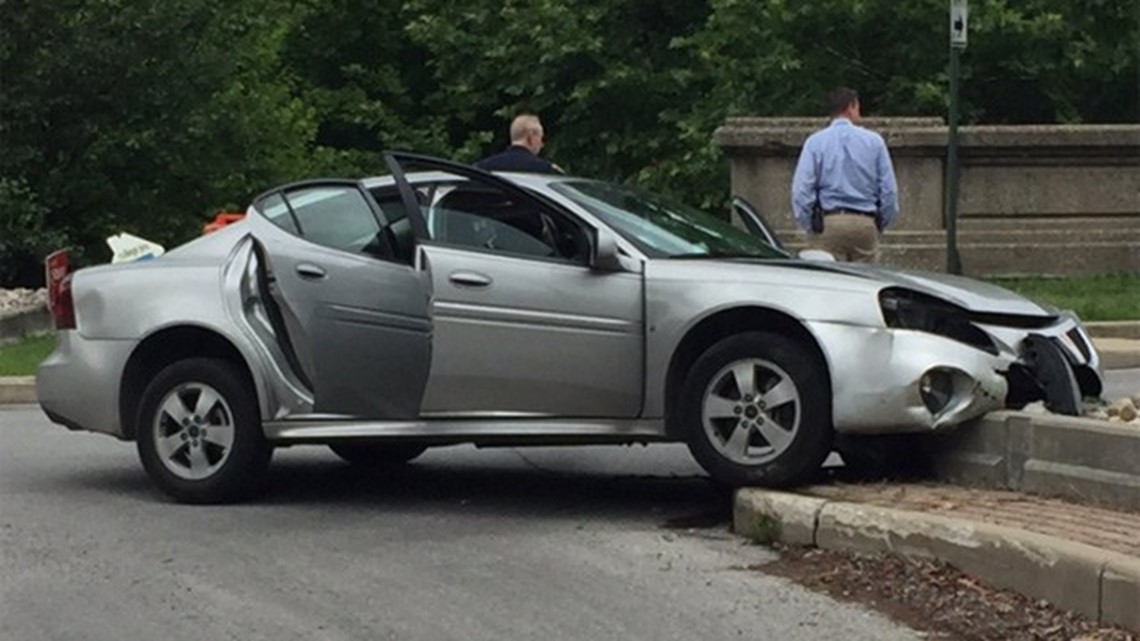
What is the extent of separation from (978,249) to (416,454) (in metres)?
9.77

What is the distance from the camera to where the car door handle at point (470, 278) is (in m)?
9.71

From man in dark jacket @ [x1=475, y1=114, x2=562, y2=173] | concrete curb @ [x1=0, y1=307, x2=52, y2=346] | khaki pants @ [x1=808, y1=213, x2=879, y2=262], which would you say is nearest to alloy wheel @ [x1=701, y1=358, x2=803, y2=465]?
man in dark jacket @ [x1=475, y1=114, x2=562, y2=173]

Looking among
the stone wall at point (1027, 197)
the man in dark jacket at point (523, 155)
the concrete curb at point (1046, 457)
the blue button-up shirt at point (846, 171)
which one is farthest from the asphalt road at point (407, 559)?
the stone wall at point (1027, 197)

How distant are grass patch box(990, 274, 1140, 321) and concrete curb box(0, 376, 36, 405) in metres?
7.33

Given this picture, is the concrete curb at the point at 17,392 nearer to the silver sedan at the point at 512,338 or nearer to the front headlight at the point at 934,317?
the silver sedan at the point at 512,338

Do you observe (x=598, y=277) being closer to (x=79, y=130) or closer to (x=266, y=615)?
(x=266, y=615)

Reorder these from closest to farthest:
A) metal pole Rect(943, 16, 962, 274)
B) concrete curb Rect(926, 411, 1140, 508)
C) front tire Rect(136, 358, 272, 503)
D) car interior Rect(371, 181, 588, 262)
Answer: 1. concrete curb Rect(926, 411, 1140, 508)
2. car interior Rect(371, 181, 588, 262)
3. front tire Rect(136, 358, 272, 503)
4. metal pole Rect(943, 16, 962, 274)

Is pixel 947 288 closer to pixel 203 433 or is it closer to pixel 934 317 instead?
pixel 934 317

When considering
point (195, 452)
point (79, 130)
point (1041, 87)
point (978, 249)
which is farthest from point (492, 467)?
point (1041, 87)

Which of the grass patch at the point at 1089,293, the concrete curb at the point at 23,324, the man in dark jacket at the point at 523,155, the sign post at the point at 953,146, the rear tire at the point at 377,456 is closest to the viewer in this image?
the rear tire at the point at 377,456

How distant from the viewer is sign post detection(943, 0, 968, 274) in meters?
16.9

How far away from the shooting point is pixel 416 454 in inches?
448

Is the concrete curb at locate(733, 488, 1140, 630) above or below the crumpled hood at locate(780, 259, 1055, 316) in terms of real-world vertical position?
below

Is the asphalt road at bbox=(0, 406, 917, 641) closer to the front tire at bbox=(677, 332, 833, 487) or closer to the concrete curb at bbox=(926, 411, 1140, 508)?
the front tire at bbox=(677, 332, 833, 487)
